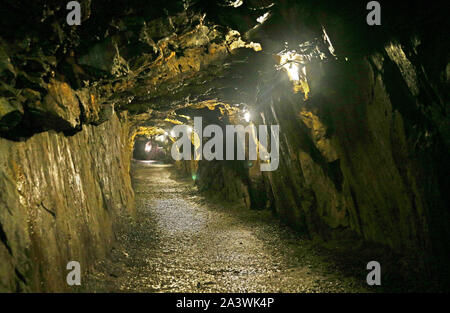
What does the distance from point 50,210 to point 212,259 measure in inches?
133

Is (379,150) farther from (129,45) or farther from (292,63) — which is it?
(129,45)

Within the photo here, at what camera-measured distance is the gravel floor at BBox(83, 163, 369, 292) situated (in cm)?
469

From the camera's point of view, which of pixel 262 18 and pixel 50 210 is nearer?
pixel 50 210

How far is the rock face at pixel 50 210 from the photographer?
10.5ft

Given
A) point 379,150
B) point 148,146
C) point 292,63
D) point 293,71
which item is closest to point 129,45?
point 292,63

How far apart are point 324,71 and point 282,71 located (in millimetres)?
1409

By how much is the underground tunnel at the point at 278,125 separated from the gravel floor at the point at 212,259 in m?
0.05

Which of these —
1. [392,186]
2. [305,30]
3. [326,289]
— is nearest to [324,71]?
[305,30]

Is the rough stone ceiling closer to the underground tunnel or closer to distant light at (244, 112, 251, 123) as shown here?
the underground tunnel

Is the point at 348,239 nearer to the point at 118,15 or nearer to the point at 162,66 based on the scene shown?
the point at 162,66

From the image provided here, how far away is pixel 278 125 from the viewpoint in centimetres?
805

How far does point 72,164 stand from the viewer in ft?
16.0

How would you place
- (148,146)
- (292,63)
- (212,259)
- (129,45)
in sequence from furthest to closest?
(148,146) < (292,63) < (212,259) < (129,45)

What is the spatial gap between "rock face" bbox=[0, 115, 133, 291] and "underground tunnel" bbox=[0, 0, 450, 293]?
0.02 metres
